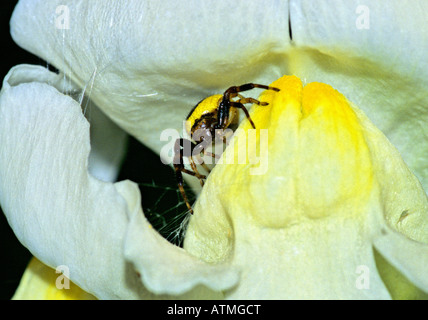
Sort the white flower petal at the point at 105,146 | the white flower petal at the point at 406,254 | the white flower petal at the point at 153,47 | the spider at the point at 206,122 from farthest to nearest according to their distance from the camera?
the white flower petal at the point at 105,146
the spider at the point at 206,122
the white flower petal at the point at 153,47
the white flower petal at the point at 406,254

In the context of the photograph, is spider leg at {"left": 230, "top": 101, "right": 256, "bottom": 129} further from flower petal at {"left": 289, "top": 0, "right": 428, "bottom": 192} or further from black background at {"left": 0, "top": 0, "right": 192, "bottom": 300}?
black background at {"left": 0, "top": 0, "right": 192, "bottom": 300}

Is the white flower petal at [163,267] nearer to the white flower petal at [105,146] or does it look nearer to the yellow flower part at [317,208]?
the yellow flower part at [317,208]

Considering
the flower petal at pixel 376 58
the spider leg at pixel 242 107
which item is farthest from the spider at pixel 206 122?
the flower petal at pixel 376 58

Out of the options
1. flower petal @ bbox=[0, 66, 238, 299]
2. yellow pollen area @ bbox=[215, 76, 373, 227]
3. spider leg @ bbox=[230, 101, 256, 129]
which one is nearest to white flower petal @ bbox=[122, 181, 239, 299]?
flower petal @ bbox=[0, 66, 238, 299]

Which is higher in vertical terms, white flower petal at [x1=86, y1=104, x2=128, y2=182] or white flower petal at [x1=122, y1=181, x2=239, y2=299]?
white flower petal at [x1=122, y1=181, x2=239, y2=299]

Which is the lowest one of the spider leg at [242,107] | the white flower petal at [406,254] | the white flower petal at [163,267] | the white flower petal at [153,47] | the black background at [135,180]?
the black background at [135,180]

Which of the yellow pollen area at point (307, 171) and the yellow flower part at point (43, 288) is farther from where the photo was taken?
the yellow flower part at point (43, 288)

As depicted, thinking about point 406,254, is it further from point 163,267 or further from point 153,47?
point 153,47

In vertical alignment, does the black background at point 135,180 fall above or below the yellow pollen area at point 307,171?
below
